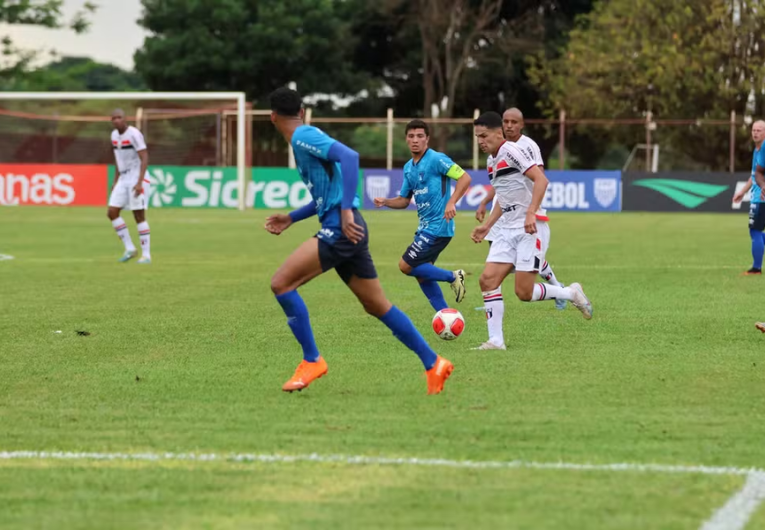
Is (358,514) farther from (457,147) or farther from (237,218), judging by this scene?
(457,147)

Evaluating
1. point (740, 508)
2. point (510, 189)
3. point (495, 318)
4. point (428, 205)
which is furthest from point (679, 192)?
point (740, 508)

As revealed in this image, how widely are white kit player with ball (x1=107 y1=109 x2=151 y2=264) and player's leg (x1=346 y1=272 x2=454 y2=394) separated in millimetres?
11815

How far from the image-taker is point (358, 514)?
5078mm

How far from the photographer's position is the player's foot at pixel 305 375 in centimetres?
784

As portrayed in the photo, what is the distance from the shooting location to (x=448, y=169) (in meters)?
11.6

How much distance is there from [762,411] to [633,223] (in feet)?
82.0

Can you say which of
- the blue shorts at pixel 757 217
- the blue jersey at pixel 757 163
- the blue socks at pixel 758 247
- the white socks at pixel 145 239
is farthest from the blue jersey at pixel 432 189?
the white socks at pixel 145 239

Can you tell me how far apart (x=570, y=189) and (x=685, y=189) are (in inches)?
129

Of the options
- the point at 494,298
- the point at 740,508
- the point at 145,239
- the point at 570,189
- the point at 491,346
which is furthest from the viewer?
the point at 570,189

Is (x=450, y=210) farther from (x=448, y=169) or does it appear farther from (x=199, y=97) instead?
(x=199, y=97)

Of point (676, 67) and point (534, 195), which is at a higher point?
point (676, 67)

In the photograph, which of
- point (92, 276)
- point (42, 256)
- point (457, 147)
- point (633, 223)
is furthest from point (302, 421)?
point (457, 147)

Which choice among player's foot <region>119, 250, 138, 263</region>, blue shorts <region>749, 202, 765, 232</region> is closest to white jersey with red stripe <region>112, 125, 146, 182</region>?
player's foot <region>119, 250, 138, 263</region>

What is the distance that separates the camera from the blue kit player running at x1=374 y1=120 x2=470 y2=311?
37.9ft
